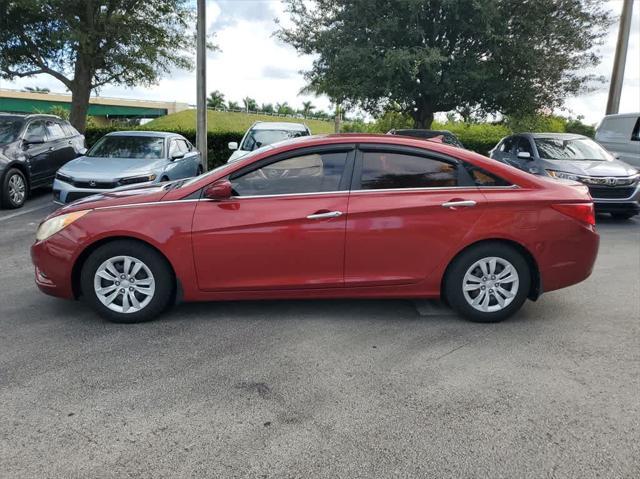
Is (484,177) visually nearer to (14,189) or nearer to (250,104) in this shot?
(14,189)

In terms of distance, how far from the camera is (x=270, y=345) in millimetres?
4043

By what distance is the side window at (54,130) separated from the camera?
11.4 m

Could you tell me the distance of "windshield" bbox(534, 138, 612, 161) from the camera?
10492mm

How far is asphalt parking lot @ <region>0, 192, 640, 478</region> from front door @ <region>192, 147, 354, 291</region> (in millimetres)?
419

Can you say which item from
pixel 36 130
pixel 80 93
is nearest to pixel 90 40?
pixel 80 93

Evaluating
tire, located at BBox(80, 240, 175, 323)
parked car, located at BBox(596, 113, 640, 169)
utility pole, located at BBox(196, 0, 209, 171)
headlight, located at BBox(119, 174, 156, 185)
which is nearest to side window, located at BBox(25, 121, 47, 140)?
headlight, located at BBox(119, 174, 156, 185)

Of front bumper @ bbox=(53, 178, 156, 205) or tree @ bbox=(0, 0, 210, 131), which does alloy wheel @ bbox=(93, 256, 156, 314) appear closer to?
front bumper @ bbox=(53, 178, 156, 205)

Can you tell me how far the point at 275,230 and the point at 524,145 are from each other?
8.57m

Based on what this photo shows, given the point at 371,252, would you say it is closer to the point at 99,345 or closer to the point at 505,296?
the point at 505,296

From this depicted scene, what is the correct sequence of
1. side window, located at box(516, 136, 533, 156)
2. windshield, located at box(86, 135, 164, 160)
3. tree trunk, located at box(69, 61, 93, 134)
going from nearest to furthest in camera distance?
windshield, located at box(86, 135, 164, 160)
side window, located at box(516, 136, 533, 156)
tree trunk, located at box(69, 61, 93, 134)

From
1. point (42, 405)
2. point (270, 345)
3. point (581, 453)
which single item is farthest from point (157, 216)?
point (581, 453)

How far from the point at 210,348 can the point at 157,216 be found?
3.77ft

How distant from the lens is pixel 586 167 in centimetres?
984

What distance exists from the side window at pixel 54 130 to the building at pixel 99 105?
4952cm
